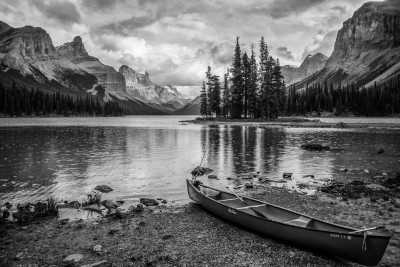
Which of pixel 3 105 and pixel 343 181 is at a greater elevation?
pixel 3 105

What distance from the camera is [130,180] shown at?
23.0 m

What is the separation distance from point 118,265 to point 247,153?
2735 cm

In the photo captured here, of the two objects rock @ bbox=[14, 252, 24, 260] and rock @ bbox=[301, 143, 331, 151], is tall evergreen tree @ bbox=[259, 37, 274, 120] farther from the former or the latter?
rock @ bbox=[14, 252, 24, 260]

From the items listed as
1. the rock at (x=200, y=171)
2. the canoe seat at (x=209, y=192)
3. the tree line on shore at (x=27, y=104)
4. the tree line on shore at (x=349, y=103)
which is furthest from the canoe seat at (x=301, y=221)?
the tree line on shore at (x=27, y=104)

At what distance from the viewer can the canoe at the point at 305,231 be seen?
8912mm

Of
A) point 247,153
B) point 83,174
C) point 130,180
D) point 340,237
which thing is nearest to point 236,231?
point 340,237

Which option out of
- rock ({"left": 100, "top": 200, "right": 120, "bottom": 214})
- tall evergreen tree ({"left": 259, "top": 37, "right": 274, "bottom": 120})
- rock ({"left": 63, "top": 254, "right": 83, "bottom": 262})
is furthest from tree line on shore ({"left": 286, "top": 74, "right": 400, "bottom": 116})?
rock ({"left": 63, "top": 254, "right": 83, "bottom": 262})

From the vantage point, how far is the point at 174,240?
12.1 metres

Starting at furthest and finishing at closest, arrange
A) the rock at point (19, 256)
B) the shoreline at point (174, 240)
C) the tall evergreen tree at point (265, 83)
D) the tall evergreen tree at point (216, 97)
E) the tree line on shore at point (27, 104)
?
the tree line on shore at point (27, 104), the tall evergreen tree at point (216, 97), the tall evergreen tree at point (265, 83), the rock at point (19, 256), the shoreline at point (174, 240)

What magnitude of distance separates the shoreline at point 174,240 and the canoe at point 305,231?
0.40 metres

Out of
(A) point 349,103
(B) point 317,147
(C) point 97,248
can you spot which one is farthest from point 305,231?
(A) point 349,103

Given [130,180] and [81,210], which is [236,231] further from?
[130,180]

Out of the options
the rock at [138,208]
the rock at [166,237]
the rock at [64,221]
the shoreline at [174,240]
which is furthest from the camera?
the rock at [138,208]

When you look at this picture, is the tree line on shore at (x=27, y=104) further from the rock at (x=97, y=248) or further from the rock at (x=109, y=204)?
the rock at (x=97, y=248)
